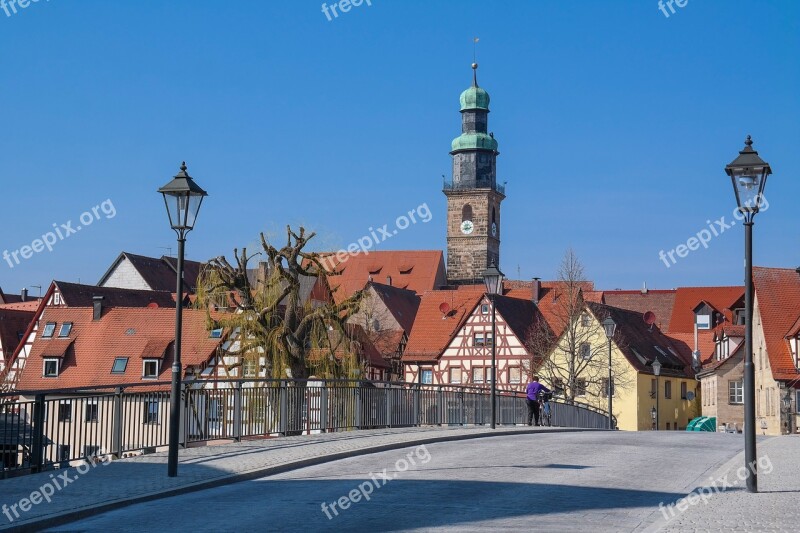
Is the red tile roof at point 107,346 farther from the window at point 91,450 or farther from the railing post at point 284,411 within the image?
the window at point 91,450

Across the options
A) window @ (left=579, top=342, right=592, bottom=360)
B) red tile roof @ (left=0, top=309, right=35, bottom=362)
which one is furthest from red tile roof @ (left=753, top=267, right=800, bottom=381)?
red tile roof @ (left=0, top=309, right=35, bottom=362)

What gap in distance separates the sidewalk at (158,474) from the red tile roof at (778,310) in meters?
36.3

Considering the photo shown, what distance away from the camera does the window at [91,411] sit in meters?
18.5

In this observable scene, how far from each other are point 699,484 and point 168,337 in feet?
185

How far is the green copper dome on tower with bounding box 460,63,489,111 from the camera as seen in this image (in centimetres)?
13250

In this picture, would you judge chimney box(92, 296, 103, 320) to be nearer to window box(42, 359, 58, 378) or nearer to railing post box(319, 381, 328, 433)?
window box(42, 359, 58, 378)

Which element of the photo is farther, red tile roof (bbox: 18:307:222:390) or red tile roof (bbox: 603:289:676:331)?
red tile roof (bbox: 603:289:676:331)

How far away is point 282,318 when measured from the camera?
4472 centimetres

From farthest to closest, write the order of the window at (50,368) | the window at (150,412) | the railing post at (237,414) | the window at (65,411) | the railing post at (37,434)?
the window at (50,368)
the railing post at (237,414)
the window at (150,412)
the window at (65,411)
the railing post at (37,434)

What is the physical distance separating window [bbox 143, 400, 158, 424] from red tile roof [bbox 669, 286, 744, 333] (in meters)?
81.7

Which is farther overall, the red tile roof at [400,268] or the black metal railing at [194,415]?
the red tile roof at [400,268]

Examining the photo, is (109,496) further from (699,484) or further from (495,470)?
(699,484)

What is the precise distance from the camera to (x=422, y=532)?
11742mm

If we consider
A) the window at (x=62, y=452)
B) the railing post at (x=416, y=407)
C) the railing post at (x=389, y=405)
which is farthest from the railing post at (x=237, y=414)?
the railing post at (x=416, y=407)
